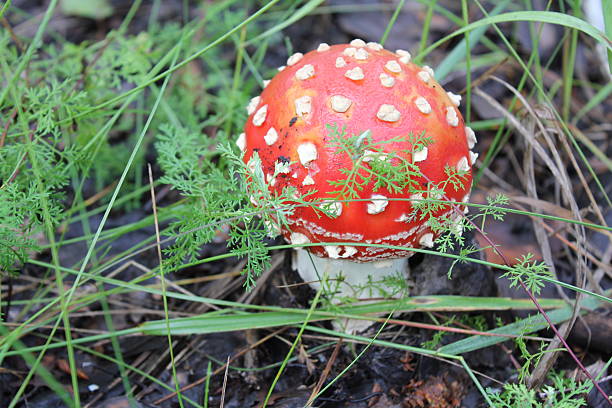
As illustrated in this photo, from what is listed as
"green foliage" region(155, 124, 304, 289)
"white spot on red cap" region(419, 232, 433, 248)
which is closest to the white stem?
"white spot on red cap" region(419, 232, 433, 248)

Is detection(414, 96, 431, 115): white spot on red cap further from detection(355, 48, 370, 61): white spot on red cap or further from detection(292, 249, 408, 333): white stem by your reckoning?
detection(292, 249, 408, 333): white stem

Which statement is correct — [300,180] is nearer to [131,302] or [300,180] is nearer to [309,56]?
[309,56]

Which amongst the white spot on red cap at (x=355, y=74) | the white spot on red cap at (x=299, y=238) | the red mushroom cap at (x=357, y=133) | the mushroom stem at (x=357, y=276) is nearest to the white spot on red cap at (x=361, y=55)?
the red mushroom cap at (x=357, y=133)

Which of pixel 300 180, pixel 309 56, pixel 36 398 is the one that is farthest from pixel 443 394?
pixel 36 398

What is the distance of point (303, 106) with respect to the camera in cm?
219

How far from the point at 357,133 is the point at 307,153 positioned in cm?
21

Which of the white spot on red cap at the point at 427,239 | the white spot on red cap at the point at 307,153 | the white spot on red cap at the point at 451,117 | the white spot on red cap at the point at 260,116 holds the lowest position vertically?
the white spot on red cap at the point at 427,239

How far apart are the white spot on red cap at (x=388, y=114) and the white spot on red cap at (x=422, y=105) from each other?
107mm

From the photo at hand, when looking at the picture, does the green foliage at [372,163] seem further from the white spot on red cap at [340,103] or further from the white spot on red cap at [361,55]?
the white spot on red cap at [361,55]

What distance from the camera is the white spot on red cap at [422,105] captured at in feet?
7.15

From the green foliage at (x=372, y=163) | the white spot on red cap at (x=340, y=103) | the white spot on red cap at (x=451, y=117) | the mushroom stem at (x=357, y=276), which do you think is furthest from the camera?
the mushroom stem at (x=357, y=276)

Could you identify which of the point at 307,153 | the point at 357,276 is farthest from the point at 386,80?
the point at 357,276

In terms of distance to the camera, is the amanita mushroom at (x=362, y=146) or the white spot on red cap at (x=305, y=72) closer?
the amanita mushroom at (x=362, y=146)

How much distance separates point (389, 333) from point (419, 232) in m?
0.70
